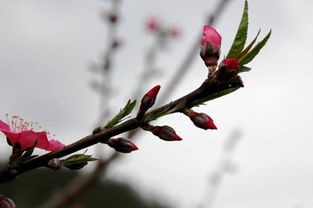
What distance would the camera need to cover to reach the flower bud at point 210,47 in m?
1.19

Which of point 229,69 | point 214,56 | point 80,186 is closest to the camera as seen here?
point 229,69

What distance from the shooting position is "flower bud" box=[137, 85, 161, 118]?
113 centimetres

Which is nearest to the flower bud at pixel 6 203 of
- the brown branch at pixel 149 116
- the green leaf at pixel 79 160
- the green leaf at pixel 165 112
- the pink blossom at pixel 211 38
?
the brown branch at pixel 149 116

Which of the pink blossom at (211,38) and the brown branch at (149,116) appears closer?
the brown branch at (149,116)

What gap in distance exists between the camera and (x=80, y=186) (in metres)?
3.40

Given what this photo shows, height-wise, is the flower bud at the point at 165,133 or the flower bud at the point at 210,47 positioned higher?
the flower bud at the point at 210,47

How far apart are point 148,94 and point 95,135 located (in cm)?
17

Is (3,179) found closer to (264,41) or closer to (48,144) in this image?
(48,144)

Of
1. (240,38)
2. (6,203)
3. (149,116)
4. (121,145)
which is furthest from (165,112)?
(6,203)

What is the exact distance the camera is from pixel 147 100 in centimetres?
115

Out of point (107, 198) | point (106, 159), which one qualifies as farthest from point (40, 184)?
point (106, 159)

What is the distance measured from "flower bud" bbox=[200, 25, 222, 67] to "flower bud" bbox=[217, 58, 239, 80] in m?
0.09

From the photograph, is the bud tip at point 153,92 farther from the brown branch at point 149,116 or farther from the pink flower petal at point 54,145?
the pink flower petal at point 54,145

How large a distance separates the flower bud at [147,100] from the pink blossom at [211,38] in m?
0.18
